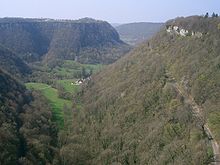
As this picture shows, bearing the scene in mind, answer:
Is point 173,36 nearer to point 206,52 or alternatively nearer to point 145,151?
point 206,52

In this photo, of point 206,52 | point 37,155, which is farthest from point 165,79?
point 37,155

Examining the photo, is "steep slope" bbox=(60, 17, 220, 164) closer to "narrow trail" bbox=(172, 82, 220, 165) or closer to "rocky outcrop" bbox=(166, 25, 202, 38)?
"rocky outcrop" bbox=(166, 25, 202, 38)

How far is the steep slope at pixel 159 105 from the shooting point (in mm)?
Result: 107062

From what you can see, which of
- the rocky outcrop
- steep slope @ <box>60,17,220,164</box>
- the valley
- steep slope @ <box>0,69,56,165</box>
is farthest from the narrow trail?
steep slope @ <box>0,69,56,165</box>

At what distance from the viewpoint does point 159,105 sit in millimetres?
132250

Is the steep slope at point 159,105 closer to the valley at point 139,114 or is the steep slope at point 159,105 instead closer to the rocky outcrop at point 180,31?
the valley at point 139,114

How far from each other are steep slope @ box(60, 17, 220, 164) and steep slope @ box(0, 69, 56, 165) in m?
7.28

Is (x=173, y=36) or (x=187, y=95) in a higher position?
(x=173, y=36)

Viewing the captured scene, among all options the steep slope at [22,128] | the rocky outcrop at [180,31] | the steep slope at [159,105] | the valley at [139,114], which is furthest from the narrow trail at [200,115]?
the steep slope at [22,128]

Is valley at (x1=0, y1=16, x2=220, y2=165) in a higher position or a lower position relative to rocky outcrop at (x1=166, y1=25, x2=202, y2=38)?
lower

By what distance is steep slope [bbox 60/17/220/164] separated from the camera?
107062 mm

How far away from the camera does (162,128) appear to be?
11562 cm

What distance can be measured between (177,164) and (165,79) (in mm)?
56259

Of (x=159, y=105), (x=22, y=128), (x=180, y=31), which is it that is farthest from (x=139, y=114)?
(x=180, y=31)
